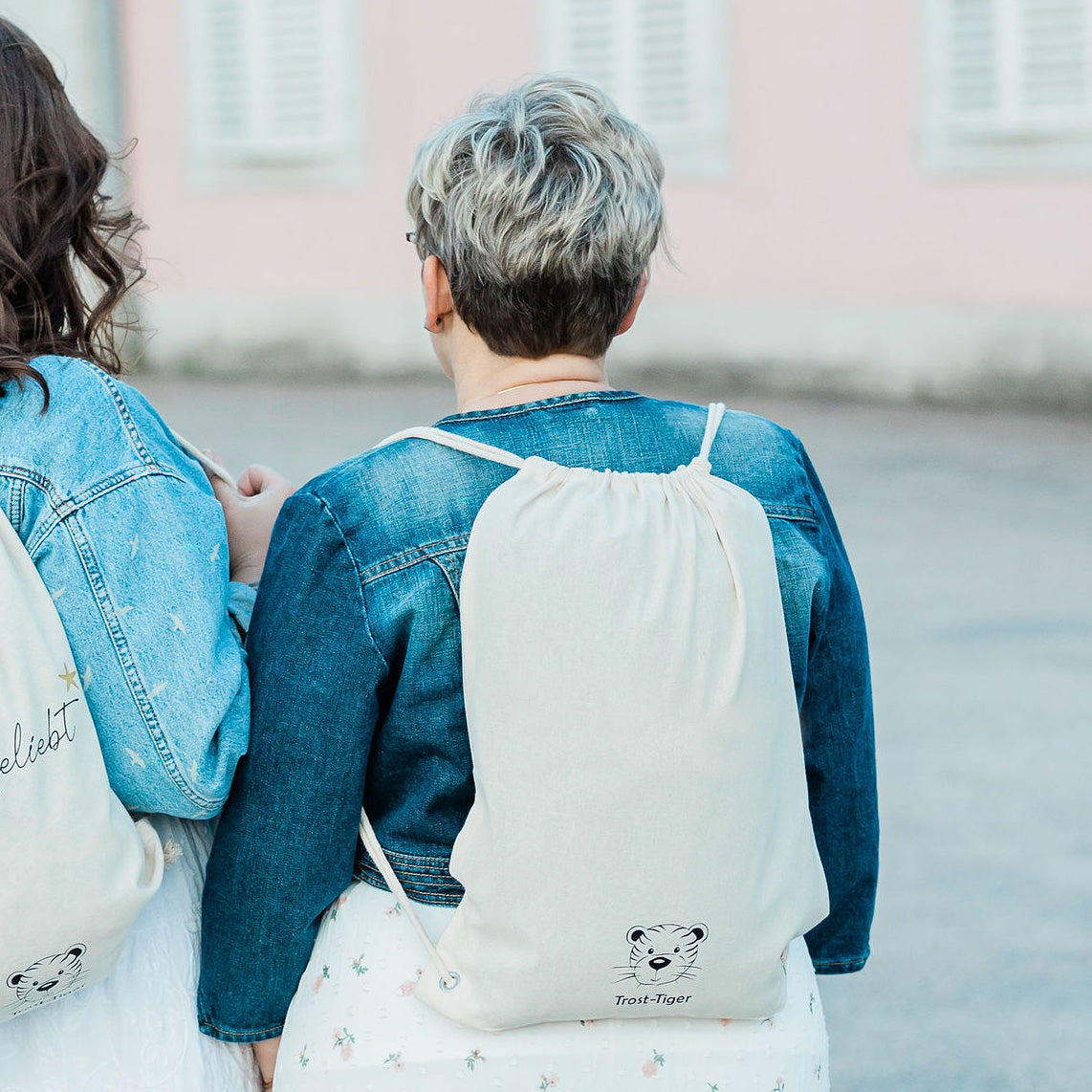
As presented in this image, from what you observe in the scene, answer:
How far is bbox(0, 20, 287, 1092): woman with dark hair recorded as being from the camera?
146cm

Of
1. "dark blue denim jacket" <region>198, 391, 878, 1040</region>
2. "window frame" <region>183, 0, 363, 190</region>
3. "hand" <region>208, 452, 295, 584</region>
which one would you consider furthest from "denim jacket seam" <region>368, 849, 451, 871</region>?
"window frame" <region>183, 0, 363, 190</region>

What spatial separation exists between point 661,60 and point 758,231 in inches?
57.7

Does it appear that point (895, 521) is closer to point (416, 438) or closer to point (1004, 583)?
point (1004, 583)

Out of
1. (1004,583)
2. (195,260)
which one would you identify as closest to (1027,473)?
(1004,583)

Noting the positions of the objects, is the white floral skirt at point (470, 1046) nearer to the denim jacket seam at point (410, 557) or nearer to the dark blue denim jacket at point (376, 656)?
the dark blue denim jacket at point (376, 656)

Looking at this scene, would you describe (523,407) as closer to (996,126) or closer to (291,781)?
(291,781)

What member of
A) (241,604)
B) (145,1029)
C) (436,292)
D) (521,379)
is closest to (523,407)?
(521,379)

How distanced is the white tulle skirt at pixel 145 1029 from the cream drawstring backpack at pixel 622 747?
0.35m

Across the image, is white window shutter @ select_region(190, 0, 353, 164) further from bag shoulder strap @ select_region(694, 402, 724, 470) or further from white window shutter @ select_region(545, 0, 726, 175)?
bag shoulder strap @ select_region(694, 402, 724, 470)

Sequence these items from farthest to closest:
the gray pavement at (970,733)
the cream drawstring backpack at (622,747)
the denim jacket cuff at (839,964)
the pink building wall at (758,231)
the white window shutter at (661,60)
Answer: the white window shutter at (661,60), the pink building wall at (758,231), the gray pavement at (970,733), the denim jacket cuff at (839,964), the cream drawstring backpack at (622,747)

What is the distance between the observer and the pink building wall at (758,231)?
10078mm

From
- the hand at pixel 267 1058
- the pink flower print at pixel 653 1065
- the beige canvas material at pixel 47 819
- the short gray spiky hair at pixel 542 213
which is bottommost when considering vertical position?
the hand at pixel 267 1058

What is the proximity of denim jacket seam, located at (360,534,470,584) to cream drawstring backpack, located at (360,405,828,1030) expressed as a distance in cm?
9

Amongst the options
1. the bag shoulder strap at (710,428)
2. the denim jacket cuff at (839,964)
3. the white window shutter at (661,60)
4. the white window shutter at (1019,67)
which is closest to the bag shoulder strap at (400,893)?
the bag shoulder strap at (710,428)
